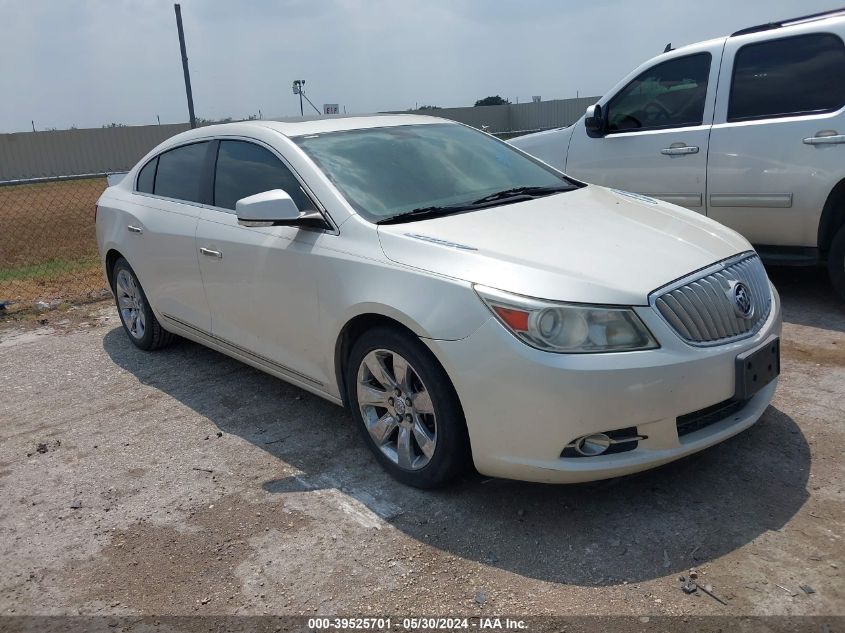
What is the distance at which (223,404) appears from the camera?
4.66 meters

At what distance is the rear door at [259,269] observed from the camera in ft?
12.4

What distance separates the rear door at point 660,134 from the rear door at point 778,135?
0.13 m

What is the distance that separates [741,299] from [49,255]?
1030 cm

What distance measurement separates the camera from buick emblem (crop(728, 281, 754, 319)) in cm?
313

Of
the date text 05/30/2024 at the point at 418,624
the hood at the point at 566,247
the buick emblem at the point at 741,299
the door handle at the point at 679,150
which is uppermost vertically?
the door handle at the point at 679,150

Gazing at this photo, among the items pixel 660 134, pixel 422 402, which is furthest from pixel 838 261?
pixel 422 402

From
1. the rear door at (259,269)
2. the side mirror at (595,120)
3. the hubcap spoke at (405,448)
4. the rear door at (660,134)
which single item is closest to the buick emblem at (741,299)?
the hubcap spoke at (405,448)

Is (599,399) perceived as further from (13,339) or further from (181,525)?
(13,339)

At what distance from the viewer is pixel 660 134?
610cm

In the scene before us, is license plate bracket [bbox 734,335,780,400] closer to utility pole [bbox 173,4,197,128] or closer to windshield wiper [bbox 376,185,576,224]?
windshield wiper [bbox 376,185,576,224]

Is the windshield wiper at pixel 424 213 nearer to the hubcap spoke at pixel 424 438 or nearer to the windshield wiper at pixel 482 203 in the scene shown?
the windshield wiper at pixel 482 203

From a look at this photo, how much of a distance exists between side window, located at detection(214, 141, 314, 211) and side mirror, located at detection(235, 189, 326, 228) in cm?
15

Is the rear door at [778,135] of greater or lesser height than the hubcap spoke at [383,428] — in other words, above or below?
above

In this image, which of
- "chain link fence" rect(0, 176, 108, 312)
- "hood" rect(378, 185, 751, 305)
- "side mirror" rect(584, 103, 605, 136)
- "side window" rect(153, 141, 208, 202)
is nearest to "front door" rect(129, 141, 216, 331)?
"side window" rect(153, 141, 208, 202)
